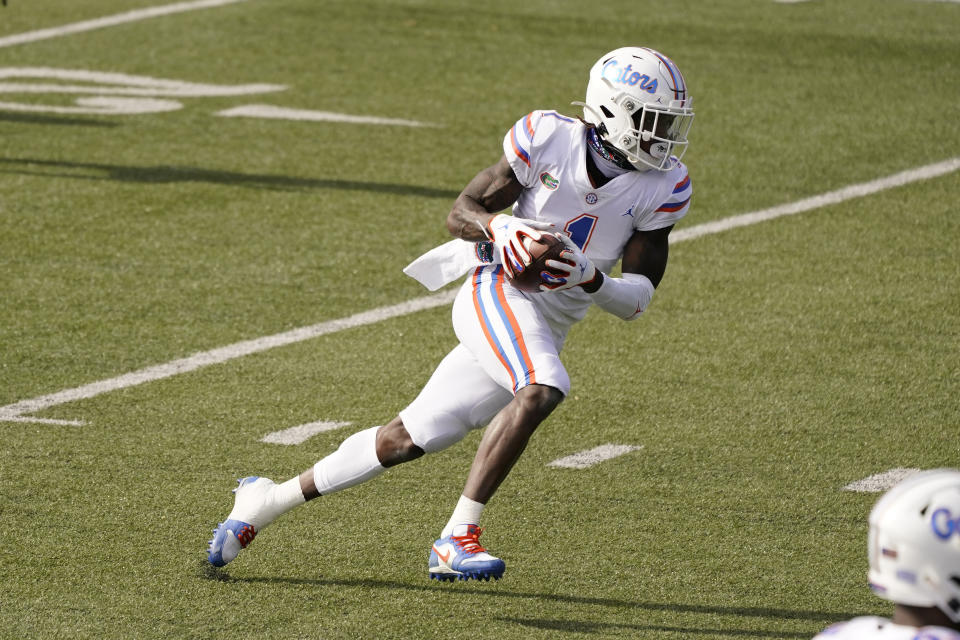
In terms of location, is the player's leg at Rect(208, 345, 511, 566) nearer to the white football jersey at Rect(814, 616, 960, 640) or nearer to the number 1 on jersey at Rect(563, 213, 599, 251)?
the number 1 on jersey at Rect(563, 213, 599, 251)

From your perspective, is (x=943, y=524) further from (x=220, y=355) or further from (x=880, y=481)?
(x=220, y=355)

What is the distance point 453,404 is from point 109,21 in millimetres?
12330

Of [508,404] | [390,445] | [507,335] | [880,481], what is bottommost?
[880,481]

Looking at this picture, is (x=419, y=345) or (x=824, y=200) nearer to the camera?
(x=419, y=345)

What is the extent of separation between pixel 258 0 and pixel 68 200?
25.6 ft

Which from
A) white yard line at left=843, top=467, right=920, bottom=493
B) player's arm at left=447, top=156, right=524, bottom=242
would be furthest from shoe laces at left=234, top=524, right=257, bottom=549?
white yard line at left=843, top=467, right=920, bottom=493

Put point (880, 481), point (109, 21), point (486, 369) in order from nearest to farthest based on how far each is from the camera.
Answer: point (486, 369) < point (880, 481) < point (109, 21)

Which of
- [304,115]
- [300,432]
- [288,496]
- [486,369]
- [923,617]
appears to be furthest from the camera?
[304,115]

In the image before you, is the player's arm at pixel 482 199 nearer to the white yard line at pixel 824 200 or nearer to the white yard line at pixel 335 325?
the white yard line at pixel 335 325

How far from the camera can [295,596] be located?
5.01m

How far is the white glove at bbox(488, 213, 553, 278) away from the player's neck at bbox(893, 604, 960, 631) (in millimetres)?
2189

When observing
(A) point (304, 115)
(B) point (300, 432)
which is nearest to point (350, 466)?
(B) point (300, 432)

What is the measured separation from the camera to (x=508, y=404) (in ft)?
16.8

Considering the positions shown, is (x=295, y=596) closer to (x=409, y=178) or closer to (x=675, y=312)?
(x=675, y=312)
